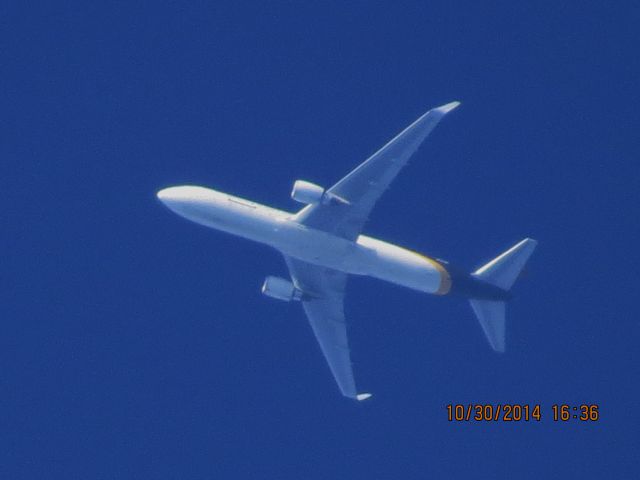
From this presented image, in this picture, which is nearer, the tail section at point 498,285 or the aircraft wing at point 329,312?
the tail section at point 498,285

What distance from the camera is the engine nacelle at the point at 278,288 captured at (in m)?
66.0

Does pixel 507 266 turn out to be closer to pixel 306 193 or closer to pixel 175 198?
pixel 306 193

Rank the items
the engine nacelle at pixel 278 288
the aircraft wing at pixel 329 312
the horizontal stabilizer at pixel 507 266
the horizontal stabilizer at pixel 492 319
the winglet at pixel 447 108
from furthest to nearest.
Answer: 1. the aircraft wing at pixel 329 312
2. the horizontal stabilizer at pixel 507 266
3. the horizontal stabilizer at pixel 492 319
4. the engine nacelle at pixel 278 288
5. the winglet at pixel 447 108

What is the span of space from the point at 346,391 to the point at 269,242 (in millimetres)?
12308

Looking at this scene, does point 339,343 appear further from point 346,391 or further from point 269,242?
point 269,242

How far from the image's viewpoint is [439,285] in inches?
2618

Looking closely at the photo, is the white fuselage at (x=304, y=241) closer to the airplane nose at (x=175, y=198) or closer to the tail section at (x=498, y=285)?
the airplane nose at (x=175, y=198)

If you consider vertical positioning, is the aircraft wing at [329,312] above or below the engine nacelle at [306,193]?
below

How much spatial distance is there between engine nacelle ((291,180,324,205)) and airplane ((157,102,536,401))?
2.4 inches

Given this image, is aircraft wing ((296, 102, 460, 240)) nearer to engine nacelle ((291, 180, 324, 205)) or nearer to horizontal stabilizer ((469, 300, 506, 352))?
engine nacelle ((291, 180, 324, 205))

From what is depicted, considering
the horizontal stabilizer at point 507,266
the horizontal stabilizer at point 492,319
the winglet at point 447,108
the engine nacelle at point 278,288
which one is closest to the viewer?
the winglet at point 447,108

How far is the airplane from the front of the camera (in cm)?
6319

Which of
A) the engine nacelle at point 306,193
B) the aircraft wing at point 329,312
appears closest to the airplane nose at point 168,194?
the engine nacelle at point 306,193

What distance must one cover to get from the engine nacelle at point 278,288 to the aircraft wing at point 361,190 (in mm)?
4243
